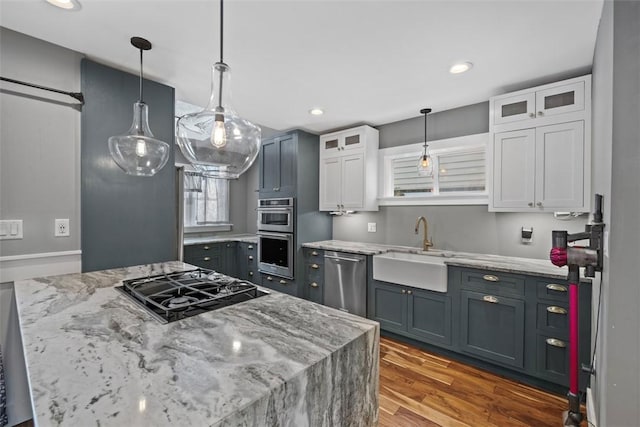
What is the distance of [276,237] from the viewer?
12.9ft

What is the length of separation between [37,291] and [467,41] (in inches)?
117

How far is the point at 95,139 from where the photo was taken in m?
2.17

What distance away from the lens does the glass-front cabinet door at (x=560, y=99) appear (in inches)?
85.7

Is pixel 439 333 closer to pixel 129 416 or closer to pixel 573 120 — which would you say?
pixel 573 120

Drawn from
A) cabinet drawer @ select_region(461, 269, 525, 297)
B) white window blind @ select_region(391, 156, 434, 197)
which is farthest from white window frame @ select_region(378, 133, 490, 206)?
cabinet drawer @ select_region(461, 269, 525, 297)

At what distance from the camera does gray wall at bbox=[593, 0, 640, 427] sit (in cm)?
117

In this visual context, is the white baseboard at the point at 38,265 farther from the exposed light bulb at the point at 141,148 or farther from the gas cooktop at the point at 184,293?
the exposed light bulb at the point at 141,148

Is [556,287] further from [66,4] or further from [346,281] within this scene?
[66,4]

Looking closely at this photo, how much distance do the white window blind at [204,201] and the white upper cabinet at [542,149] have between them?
425cm

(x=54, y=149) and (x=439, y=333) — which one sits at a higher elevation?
(x=54, y=149)

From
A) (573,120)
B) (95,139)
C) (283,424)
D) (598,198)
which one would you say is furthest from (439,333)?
(95,139)

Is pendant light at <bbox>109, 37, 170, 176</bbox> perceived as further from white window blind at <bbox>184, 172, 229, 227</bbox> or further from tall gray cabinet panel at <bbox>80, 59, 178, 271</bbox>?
white window blind at <bbox>184, 172, 229, 227</bbox>

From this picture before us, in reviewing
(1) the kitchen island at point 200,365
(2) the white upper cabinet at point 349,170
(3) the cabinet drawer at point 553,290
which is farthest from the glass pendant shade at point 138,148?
(3) the cabinet drawer at point 553,290

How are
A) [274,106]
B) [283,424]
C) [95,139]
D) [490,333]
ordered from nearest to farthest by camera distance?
1. [283,424]
2. [95,139]
3. [490,333]
4. [274,106]
